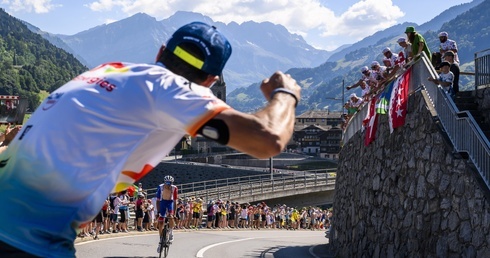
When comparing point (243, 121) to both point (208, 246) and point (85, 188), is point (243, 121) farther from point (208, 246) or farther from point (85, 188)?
point (208, 246)

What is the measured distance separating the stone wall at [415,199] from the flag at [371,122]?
0.17 metres

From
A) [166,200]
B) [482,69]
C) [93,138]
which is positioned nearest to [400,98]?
[482,69]

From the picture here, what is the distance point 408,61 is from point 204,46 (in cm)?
1357

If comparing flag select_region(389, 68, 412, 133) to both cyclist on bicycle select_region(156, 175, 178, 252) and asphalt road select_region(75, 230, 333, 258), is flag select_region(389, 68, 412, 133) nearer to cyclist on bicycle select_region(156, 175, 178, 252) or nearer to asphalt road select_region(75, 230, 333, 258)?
cyclist on bicycle select_region(156, 175, 178, 252)

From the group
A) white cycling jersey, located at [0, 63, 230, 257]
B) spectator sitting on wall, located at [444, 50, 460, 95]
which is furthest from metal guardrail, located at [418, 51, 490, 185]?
white cycling jersey, located at [0, 63, 230, 257]

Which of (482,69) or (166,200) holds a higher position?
(482,69)

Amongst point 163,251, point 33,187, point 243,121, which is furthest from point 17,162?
point 163,251

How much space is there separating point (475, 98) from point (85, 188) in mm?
13274

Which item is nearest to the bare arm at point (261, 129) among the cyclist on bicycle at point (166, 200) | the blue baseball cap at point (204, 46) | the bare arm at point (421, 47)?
the blue baseball cap at point (204, 46)

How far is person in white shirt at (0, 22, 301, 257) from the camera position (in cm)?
286

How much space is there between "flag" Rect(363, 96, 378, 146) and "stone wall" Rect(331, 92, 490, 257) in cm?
17

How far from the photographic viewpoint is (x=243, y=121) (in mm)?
2916

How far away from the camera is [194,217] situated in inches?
1357

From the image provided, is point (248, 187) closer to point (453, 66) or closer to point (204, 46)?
point (453, 66)
